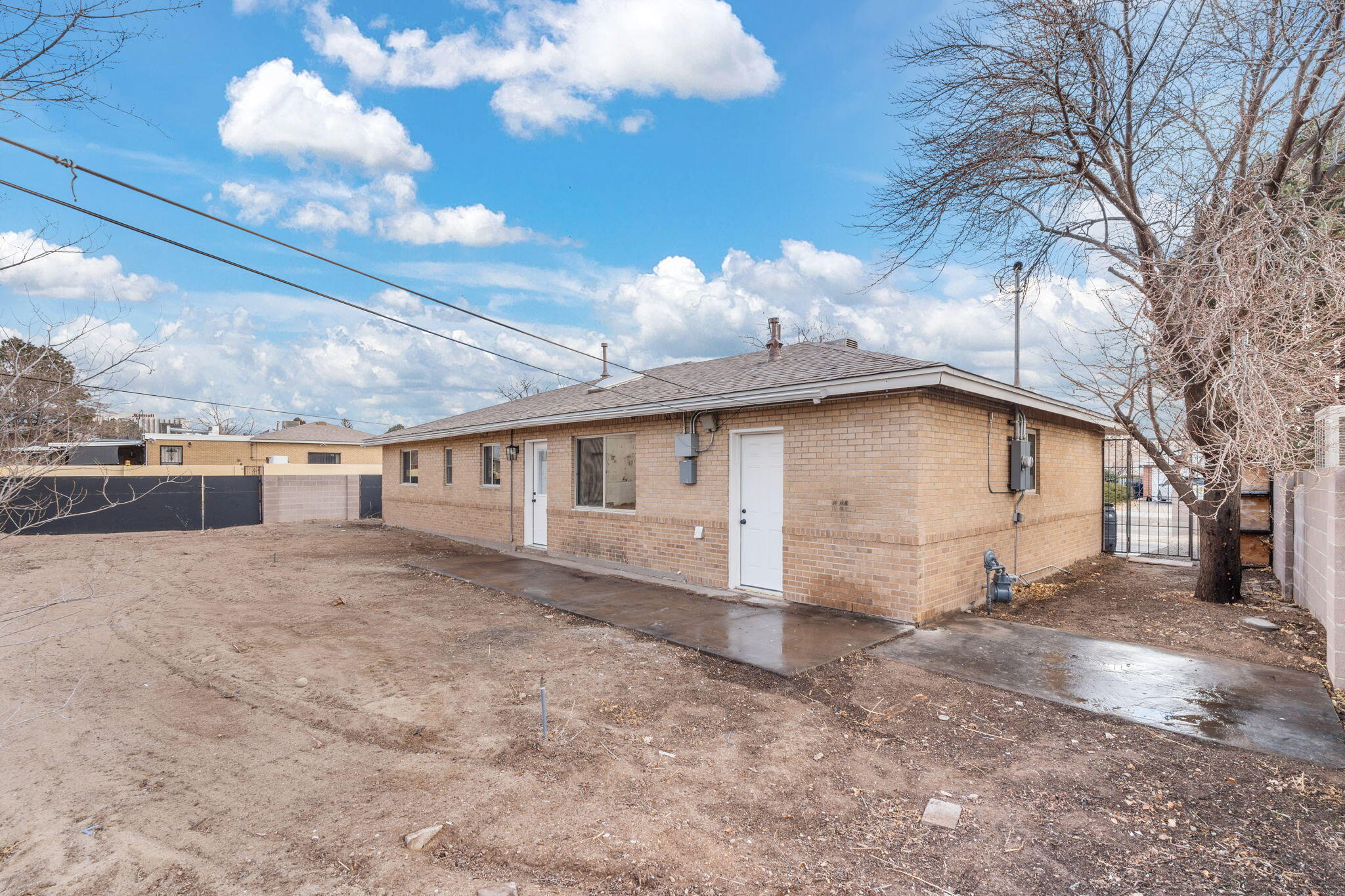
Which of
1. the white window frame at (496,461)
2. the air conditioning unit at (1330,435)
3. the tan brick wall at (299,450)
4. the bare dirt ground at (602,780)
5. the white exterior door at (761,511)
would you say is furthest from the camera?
the tan brick wall at (299,450)

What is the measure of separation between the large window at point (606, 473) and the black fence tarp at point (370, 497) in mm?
13658

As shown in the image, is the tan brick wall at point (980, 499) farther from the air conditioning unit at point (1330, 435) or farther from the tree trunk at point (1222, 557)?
the air conditioning unit at point (1330, 435)

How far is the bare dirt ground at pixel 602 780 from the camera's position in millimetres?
2715

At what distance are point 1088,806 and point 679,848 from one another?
220 centimetres

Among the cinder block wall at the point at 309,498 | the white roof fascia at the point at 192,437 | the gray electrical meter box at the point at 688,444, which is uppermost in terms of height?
the white roof fascia at the point at 192,437

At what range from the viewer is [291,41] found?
5.82 metres

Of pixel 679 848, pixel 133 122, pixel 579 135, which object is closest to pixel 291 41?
pixel 133 122

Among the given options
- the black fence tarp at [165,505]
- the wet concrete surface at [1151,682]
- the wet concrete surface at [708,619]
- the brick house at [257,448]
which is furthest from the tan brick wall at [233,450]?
the wet concrete surface at [1151,682]

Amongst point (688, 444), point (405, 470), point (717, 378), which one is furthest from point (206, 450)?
point (688, 444)

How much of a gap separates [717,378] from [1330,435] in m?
7.19

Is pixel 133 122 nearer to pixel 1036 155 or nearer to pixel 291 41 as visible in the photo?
pixel 291 41

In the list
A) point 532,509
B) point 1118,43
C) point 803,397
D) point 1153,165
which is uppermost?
point 1118,43

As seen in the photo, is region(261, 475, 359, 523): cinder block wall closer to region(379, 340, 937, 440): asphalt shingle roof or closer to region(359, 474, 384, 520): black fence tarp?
region(359, 474, 384, 520): black fence tarp

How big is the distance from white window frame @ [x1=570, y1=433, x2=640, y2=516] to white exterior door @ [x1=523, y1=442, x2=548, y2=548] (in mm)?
1284
